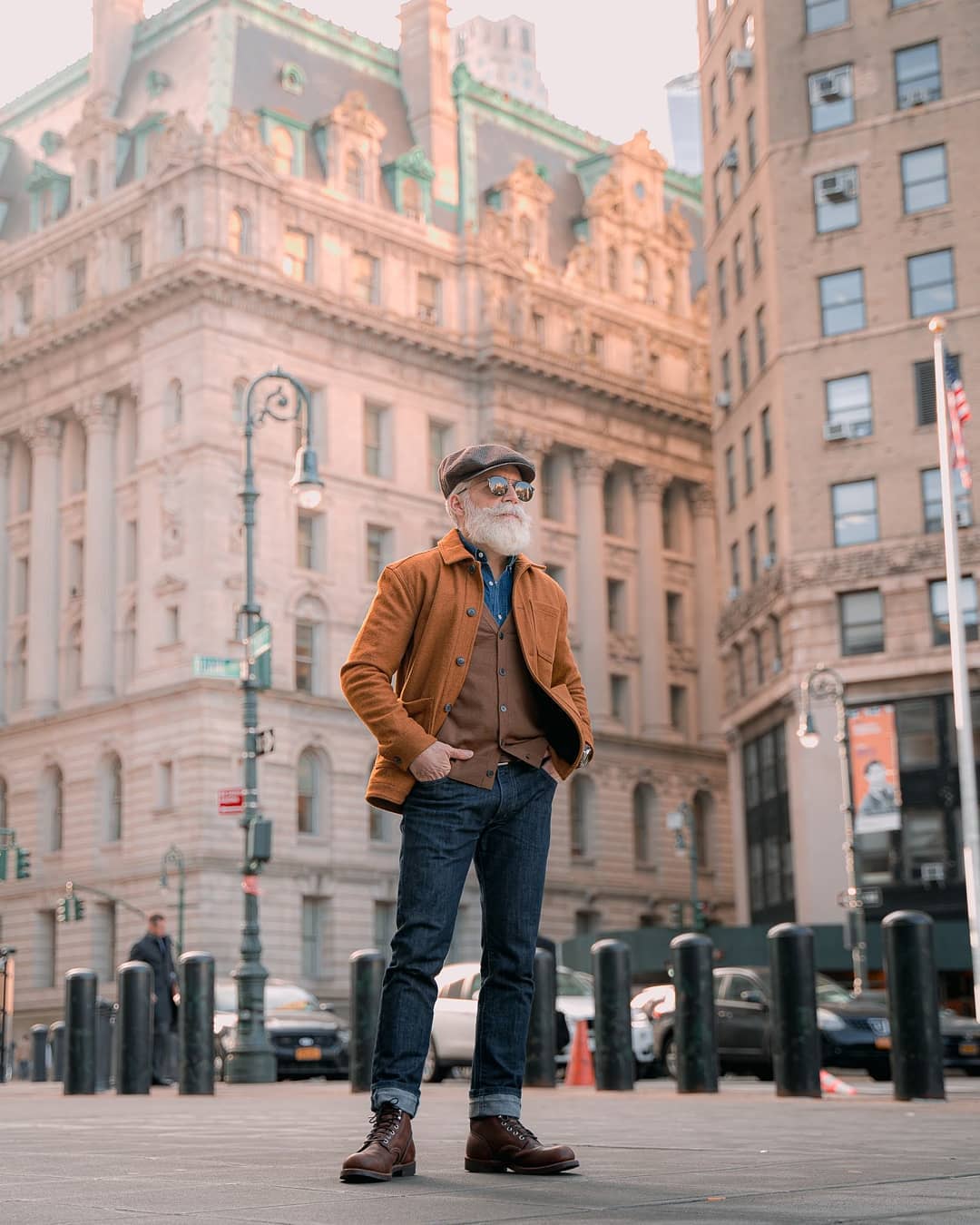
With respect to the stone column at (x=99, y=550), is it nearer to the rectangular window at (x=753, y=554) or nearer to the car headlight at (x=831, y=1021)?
the rectangular window at (x=753, y=554)

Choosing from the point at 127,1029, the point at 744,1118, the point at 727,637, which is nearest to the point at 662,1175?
the point at 744,1118

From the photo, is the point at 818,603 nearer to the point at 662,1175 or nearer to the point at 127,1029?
the point at 127,1029

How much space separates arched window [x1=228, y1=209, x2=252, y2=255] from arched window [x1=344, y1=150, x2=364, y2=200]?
5.25 m

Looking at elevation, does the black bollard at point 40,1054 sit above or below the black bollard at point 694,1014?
below

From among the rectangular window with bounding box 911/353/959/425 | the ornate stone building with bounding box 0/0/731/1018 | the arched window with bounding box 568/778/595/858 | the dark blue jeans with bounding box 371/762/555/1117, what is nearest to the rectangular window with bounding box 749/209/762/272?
the rectangular window with bounding box 911/353/959/425

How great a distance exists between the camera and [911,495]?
48375 millimetres

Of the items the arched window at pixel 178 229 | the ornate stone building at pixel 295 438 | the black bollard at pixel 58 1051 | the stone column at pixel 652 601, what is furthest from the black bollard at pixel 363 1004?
the stone column at pixel 652 601

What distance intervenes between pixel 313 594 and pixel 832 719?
19699 mm

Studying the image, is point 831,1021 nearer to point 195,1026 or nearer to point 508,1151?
point 195,1026

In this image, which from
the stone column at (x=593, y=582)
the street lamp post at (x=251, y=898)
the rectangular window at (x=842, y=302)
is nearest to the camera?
the street lamp post at (x=251, y=898)

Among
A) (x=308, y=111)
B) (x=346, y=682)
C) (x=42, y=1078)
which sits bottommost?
(x=42, y=1078)

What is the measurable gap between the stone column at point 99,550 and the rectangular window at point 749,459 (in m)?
21.3

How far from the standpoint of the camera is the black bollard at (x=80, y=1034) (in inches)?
769

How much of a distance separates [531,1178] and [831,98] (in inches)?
1909
